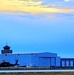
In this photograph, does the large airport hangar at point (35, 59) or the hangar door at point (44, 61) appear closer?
the large airport hangar at point (35, 59)

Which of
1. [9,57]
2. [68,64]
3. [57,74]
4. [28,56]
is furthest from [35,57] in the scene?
[57,74]

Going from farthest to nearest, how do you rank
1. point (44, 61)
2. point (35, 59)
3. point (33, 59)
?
point (44, 61), point (33, 59), point (35, 59)

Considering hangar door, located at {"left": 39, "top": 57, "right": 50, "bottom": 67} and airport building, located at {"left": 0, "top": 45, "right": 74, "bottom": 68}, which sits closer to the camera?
airport building, located at {"left": 0, "top": 45, "right": 74, "bottom": 68}

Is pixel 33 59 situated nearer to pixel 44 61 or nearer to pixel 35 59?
pixel 35 59

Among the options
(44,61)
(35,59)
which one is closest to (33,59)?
(35,59)

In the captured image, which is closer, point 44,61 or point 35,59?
point 35,59

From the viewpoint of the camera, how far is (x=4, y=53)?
144500mm

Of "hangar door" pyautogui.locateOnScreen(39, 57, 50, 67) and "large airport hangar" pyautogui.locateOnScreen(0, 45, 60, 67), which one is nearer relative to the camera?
"large airport hangar" pyautogui.locateOnScreen(0, 45, 60, 67)

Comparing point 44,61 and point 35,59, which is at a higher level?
point 35,59

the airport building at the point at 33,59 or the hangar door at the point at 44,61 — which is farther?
the hangar door at the point at 44,61

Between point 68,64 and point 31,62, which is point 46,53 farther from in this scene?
point 68,64

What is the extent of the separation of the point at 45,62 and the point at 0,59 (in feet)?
57.0

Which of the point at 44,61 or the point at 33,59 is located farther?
the point at 44,61

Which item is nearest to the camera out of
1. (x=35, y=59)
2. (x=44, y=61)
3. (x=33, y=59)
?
(x=35, y=59)
